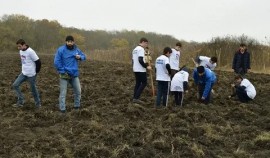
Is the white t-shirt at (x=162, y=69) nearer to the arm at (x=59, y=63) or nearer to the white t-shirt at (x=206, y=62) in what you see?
the white t-shirt at (x=206, y=62)

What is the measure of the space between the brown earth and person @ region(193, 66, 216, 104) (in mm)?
246

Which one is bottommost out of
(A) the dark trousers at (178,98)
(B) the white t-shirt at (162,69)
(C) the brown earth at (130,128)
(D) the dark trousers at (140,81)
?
(C) the brown earth at (130,128)

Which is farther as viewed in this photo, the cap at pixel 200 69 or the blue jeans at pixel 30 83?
the cap at pixel 200 69

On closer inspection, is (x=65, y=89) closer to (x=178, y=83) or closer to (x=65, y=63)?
(x=65, y=63)

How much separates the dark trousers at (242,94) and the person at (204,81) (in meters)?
0.97

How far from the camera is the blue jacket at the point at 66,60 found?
340 inches

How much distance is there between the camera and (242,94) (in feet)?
36.2

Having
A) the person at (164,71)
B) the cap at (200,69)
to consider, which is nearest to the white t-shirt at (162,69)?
the person at (164,71)

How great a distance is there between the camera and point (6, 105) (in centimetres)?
980

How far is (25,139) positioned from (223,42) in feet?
59.0

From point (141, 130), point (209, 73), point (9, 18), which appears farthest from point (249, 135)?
point (9, 18)

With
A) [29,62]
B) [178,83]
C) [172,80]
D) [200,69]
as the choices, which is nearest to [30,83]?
[29,62]

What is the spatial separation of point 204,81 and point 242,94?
1300 mm

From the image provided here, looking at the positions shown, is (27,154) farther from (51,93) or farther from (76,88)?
(51,93)
